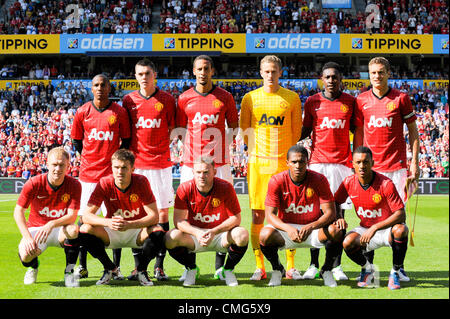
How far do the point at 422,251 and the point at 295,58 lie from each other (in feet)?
81.3

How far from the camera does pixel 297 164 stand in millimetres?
5332

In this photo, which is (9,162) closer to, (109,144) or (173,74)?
(173,74)

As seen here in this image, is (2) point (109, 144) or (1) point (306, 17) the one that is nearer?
(2) point (109, 144)

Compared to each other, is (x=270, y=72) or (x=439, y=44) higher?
(x=439, y=44)

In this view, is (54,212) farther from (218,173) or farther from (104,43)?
(104,43)

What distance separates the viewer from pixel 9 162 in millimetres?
20672

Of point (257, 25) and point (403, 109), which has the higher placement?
point (257, 25)

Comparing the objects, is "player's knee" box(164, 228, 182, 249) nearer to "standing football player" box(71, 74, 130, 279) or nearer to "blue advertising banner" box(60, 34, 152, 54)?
"standing football player" box(71, 74, 130, 279)

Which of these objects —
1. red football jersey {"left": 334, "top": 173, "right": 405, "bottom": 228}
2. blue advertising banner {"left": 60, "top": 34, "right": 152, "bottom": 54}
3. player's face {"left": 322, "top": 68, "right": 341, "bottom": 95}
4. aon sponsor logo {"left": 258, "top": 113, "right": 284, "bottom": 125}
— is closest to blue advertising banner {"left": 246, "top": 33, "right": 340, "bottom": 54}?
blue advertising banner {"left": 60, "top": 34, "right": 152, "bottom": 54}

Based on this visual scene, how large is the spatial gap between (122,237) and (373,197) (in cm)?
238

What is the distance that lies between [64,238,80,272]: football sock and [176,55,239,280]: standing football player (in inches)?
52.5

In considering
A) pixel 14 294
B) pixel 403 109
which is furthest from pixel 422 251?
pixel 14 294

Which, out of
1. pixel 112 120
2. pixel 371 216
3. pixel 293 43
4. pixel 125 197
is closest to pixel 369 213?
pixel 371 216

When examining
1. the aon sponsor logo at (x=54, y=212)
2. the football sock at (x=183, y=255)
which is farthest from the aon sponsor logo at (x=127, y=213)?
the aon sponsor logo at (x=54, y=212)
